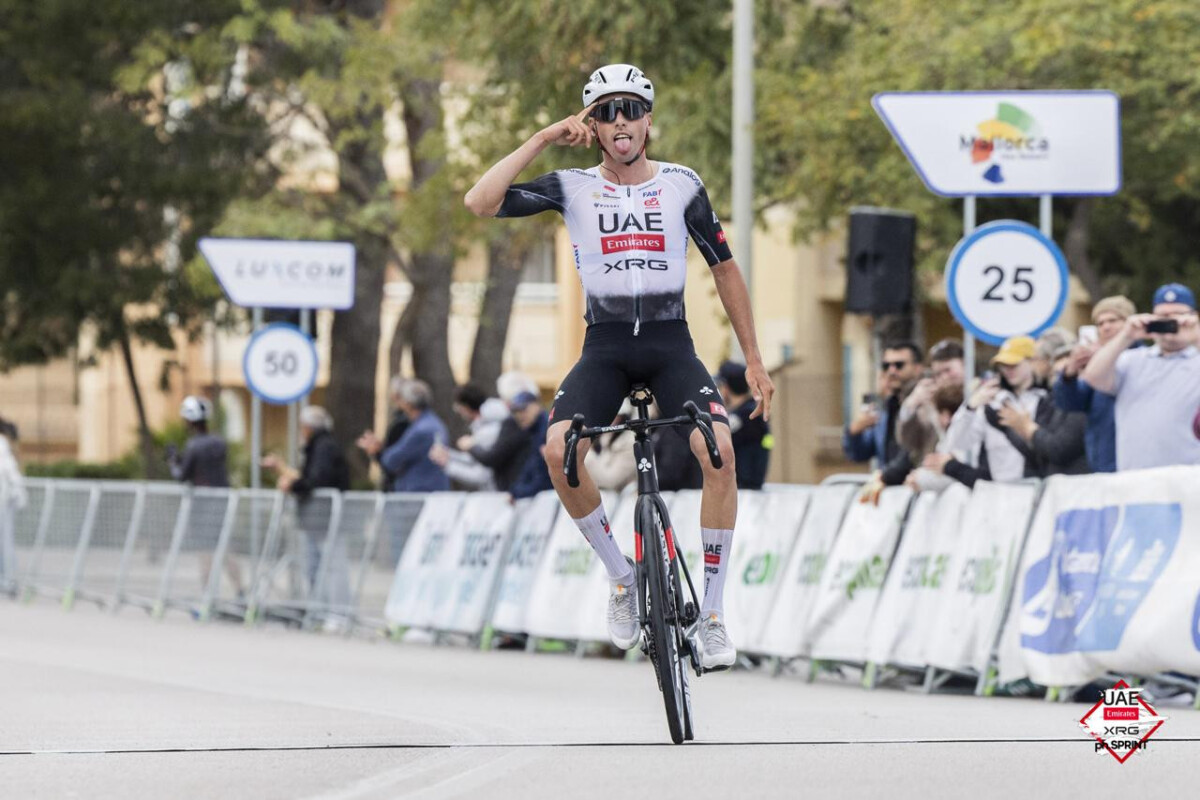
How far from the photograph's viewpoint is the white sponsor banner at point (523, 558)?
18.3 m

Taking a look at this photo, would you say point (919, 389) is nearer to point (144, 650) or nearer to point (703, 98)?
point (144, 650)

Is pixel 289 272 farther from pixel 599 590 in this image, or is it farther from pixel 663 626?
pixel 663 626

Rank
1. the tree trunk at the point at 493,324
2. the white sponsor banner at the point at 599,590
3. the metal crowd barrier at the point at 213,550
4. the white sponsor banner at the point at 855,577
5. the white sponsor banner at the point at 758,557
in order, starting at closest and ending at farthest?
the white sponsor banner at the point at 855,577 < the white sponsor banner at the point at 758,557 < the white sponsor banner at the point at 599,590 < the metal crowd barrier at the point at 213,550 < the tree trunk at the point at 493,324

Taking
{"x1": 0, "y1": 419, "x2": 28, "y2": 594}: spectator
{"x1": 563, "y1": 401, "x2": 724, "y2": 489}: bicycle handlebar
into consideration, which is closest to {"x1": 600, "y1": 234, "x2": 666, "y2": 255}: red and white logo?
{"x1": 563, "y1": 401, "x2": 724, "y2": 489}: bicycle handlebar

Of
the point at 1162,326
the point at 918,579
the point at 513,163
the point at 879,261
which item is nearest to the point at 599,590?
the point at 879,261

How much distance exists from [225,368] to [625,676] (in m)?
48.7

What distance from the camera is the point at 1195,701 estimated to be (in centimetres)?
1211

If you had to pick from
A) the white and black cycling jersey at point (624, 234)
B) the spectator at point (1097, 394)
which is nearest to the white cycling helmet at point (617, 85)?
the white and black cycling jersey at point (624, 234)

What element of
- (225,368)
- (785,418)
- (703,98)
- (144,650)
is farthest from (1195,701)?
(225,368)

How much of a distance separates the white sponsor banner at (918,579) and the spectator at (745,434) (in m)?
2.12

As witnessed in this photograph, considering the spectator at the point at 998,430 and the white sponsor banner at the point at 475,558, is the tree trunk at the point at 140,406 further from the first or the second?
the spectator at the point at 998,430

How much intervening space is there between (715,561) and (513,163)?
5.61 ft

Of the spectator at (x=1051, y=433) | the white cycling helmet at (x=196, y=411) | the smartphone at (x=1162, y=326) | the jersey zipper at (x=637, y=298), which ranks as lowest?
the white cycling helmet at (x=196, y=411)

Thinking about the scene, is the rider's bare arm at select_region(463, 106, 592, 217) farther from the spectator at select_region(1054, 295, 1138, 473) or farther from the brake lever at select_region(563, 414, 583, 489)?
the spectator at select_region(1054, 295, 1138, 473)
